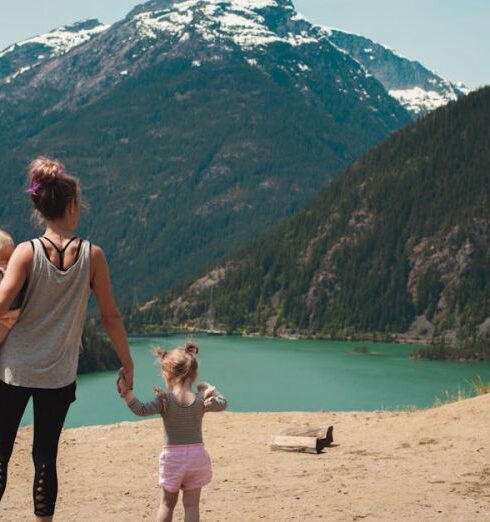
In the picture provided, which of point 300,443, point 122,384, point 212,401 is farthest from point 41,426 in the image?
point 300,443

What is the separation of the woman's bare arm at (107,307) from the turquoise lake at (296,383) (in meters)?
75.5

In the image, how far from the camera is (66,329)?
965cm

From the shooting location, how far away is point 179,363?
1098 centimetres

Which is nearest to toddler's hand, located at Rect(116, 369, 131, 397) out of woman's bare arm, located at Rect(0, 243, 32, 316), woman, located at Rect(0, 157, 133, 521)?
woman, located at Rect(0, 157, 133, 521)

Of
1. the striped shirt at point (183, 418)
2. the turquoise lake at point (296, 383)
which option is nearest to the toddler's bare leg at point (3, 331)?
the striped shirt at point (183, 418)

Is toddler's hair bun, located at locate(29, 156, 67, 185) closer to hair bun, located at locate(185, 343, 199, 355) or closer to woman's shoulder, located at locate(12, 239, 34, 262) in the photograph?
woman's shoulder, located at locate(12, 239, 34, 262)

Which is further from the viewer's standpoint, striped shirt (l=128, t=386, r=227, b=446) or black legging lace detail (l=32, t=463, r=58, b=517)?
striped shirt (l=128, t=386, r=227, b=446)

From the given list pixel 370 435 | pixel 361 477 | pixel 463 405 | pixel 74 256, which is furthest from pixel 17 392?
pixel 463 405

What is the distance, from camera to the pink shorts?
36.5 feet

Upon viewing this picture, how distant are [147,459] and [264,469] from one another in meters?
3.13

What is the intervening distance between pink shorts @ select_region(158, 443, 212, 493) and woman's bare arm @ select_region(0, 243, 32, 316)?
260 centimetres

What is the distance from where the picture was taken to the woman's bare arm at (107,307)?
973 cm

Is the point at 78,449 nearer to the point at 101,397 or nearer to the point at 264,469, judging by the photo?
the point at 264,469

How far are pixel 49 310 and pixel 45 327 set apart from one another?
0.15m
